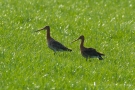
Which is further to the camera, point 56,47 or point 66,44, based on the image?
point 66,44

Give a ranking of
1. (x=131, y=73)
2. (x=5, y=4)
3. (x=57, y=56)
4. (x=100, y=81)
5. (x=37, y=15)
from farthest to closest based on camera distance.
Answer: (x=5, y=4) < (x=37, y=15) < (x=57, y=56) < (x=131, y=73) < (x=100, y=81)

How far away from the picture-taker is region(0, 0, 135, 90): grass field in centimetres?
1307

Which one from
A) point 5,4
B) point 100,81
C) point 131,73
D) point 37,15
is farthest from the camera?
point 5,4

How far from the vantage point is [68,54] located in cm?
1648

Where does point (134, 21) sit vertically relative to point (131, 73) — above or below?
below

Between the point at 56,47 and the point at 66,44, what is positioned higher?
the point at 56,47

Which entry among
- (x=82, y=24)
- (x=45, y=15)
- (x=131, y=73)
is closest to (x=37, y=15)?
(x=45, y=15)

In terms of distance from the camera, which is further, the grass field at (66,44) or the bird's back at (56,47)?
the bird's back at (56,47)

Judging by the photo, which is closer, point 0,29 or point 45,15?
point 0,29

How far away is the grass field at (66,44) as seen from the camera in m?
13.1

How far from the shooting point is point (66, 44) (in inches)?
709

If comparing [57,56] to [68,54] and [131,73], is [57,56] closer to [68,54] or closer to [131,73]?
[68,54]

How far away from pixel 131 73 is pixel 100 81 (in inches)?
55.0

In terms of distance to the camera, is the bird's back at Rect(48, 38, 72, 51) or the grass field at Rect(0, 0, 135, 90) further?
the bird's back at Rect(48, 38, 72, 51)
